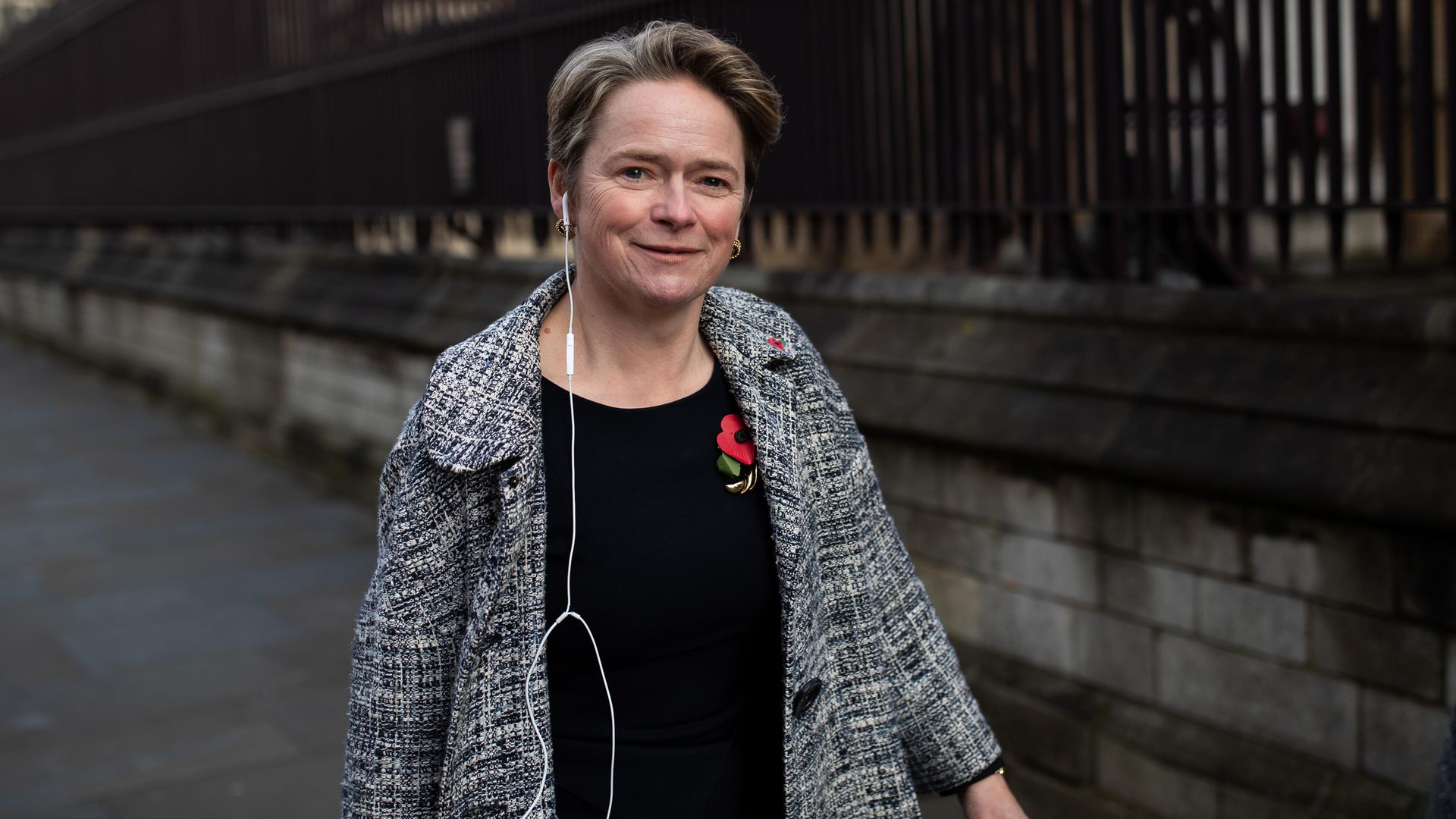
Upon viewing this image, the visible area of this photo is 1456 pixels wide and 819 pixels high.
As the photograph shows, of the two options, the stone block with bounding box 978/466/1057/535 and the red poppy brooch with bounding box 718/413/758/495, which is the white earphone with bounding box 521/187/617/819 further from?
the stone block with bounding box 978/466/1057/535

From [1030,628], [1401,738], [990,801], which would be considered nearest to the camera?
[990,801]

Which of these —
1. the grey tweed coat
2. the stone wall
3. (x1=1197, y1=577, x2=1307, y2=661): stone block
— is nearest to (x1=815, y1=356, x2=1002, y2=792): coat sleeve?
the grey tweed coat

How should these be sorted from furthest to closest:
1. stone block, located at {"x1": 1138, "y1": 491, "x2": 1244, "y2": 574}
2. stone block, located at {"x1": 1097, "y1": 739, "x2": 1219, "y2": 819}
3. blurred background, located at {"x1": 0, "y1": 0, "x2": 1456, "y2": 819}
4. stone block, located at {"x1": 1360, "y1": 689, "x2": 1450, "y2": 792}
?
stone block, located at {"x1": 1097, "y1": 739, "x2": 1219, "y2": 819}, stone block, located at {"x1": 1138, "y1": 491, "x2": 1244, "y2": 574}, blurred background, located at {"x1": 0, "y1": 0, "x2": 1456, "y2": 819}, stone block, located at {"x1": 1360, "y1": 689, "x2": 1450, "y2": 792}

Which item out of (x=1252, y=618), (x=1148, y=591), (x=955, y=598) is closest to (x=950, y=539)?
(x=955, y=598)

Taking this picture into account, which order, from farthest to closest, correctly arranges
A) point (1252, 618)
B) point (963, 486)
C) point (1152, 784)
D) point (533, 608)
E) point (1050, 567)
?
point (963, 486)
point (1050, 567)
point (1152, 784)
point (1252, 618)
point (533, 608)

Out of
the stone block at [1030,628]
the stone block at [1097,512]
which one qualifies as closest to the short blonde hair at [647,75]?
the stone block at [1097,512]

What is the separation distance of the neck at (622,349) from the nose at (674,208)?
0.14 meters

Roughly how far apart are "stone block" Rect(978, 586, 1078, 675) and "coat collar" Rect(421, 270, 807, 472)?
2532mm

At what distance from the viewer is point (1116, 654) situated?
452 cm

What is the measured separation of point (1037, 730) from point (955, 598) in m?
0.56

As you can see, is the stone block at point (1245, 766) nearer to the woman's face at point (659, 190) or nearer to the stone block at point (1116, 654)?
the stone block at point (1116, 654)

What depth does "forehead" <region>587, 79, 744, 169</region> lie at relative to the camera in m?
2.13

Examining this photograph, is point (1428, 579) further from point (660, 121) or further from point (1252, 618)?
point (660, 121)

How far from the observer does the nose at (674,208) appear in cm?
213
